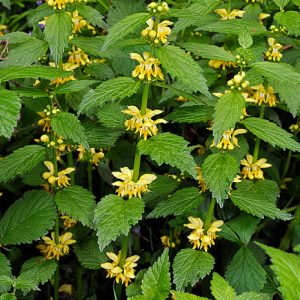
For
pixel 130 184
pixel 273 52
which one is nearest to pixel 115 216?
pixel 130 184

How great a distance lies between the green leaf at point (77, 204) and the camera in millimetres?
1810

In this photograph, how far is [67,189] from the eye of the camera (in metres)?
1.92

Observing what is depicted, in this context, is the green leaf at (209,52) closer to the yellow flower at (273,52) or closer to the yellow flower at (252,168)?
the yellow flower at (273,52)

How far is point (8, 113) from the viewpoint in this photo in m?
1.53

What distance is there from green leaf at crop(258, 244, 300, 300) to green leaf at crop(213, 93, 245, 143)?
46 cm

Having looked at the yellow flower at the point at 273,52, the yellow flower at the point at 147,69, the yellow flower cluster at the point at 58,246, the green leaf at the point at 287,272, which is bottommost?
the yellow flower cluster at the point at 58,246

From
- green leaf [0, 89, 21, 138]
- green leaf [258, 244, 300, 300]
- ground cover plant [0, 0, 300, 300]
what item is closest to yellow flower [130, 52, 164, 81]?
ground cover plant [0, 0, 300, 300]

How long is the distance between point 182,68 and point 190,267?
59 cm

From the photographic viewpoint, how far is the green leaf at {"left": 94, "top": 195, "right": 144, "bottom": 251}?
5.30ft

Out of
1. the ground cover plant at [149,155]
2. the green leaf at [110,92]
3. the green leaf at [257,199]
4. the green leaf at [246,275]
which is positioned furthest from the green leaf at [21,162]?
A: the green leaf at [246,275]

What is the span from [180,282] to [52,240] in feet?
1.75

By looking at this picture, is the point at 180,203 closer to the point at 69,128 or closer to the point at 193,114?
the point at 193,114

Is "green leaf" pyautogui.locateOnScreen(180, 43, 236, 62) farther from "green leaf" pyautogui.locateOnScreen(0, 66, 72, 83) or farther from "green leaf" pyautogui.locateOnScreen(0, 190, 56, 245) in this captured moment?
"green leaf" pyautogui.locateOnScreen(0, 190, 56, 245)

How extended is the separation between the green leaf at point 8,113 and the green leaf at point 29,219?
A: 1.55 feet
